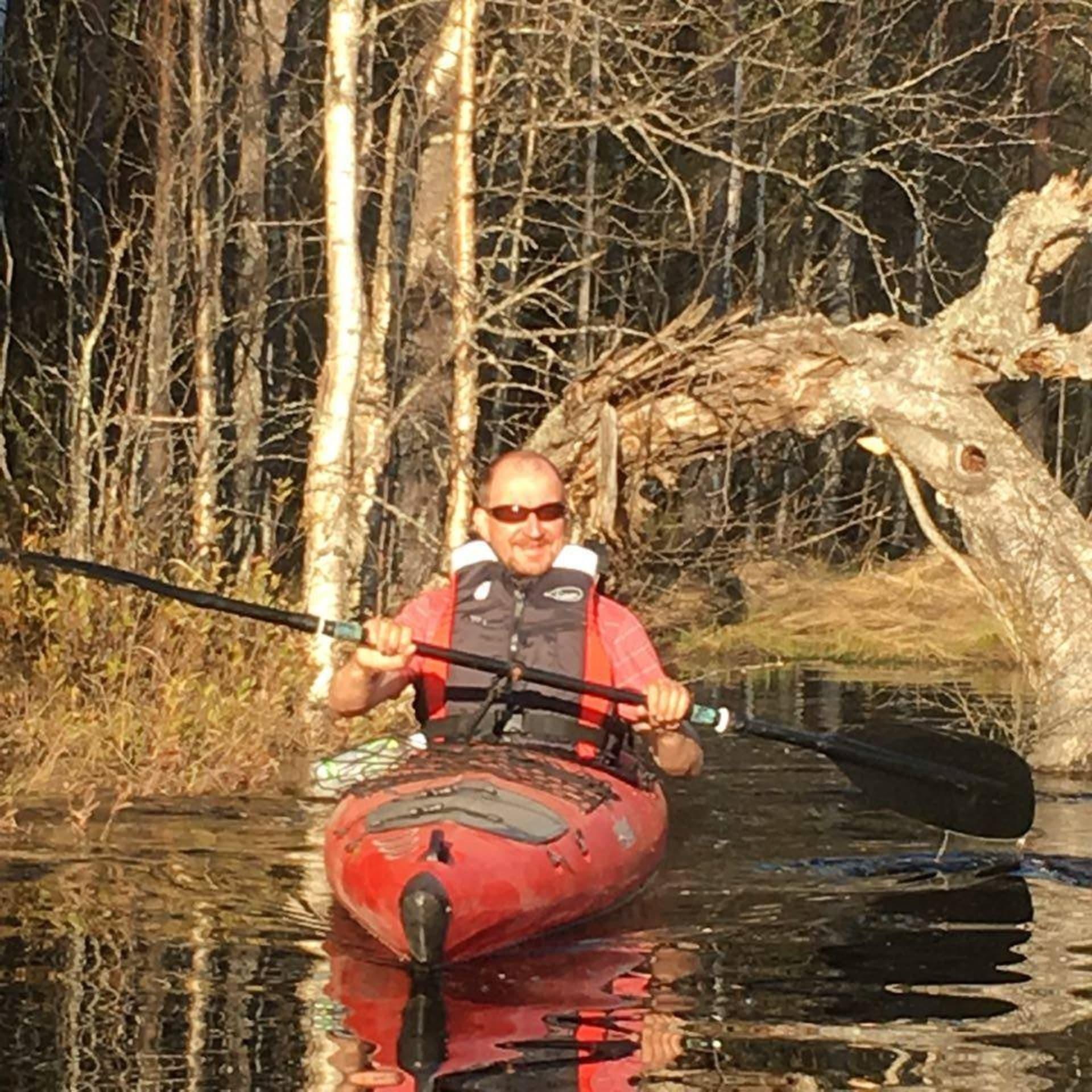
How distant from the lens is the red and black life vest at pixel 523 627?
30.9ft

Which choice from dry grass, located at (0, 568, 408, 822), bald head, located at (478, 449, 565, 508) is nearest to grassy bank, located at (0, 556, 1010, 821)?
dry grass, located at (0, 568, 408, 822)

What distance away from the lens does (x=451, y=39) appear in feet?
47.8

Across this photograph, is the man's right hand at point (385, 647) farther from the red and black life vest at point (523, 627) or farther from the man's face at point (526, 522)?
the man's face at point (526, 522)

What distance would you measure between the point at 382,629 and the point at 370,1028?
6.52 ft

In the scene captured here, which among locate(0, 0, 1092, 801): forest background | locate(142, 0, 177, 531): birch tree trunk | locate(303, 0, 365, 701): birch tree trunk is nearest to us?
locate(0, 0, 1092, 801): forest background

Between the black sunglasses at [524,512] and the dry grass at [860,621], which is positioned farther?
the dry grass at [860,621]

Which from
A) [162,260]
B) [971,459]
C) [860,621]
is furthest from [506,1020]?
[860,621]

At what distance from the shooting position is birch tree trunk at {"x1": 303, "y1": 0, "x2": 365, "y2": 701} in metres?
12.8

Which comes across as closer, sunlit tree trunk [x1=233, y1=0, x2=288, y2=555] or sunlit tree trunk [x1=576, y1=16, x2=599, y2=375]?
sunlit tree trunk [x1=576, y1=16, x2=599, y2=375]

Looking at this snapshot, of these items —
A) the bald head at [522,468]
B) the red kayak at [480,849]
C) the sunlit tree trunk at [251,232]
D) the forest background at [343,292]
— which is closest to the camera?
the red kayak at [480,849]

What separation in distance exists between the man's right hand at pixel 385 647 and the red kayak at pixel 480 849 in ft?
1.18

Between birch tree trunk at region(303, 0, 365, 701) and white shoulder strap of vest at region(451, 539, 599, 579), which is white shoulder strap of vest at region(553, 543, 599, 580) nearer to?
white shoulder strap of vest at region(451, 539, 599, 579)

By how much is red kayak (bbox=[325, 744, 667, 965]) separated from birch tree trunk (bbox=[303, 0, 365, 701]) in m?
3.74

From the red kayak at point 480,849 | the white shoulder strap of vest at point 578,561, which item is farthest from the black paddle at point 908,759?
the red kayak at point 480,849
